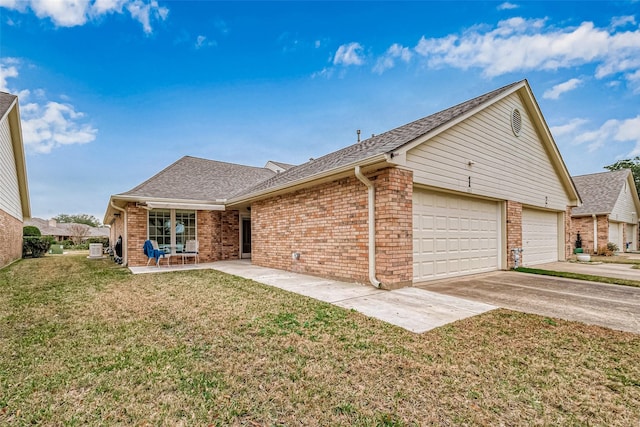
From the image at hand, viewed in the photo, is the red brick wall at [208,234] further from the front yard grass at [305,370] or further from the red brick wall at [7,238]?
the front yard grass at [305,370]

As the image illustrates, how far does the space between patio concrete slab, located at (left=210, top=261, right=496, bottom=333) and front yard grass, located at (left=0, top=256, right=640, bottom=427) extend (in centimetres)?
29

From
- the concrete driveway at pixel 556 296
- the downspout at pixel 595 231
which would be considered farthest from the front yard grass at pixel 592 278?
the downspout at pixel 595 231

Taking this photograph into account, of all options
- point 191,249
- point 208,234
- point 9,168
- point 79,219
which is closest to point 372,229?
point 191,249

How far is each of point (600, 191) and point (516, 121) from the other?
16685 mm

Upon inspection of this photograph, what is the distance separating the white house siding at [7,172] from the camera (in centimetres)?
1173

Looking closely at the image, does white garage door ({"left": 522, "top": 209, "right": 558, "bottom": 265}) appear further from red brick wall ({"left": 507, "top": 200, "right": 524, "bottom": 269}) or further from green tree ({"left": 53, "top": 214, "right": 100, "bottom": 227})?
green tree ({"left": 53, "top": 214, "right": 100, "bottom": 227})

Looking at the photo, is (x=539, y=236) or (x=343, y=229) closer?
(x=343, y=229)

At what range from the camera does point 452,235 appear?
26.3 ft

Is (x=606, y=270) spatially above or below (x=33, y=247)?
above

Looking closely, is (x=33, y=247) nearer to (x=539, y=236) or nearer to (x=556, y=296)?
(x=556, y=296)

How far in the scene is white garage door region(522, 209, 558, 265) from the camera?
36.2 feet

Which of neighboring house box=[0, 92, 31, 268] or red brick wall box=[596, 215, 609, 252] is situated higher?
neighboring house box=[0, 92, 31, 268]

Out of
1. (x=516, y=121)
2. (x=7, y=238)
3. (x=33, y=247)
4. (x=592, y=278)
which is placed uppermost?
(x=516, y=121)

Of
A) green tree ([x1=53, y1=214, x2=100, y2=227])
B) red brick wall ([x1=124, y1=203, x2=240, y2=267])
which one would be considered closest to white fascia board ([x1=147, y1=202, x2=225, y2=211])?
red brick wall ([x1=124, y1=203, x2=240, y2=267])
